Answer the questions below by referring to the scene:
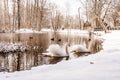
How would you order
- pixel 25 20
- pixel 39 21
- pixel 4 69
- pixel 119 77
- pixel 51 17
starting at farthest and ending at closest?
1. pixel 51 17
2. pixel 25 20
3. pixel 39 21
4. pixel 4 69
5. pixel 119 77

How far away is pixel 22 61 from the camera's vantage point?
57.1ft

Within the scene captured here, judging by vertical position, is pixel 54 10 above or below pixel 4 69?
above

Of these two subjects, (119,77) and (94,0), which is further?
(94,0)

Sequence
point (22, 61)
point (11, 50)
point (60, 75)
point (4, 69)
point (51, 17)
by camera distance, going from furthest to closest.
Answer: point (51, 17)
point (11, 50)
point (22, 61)
point (4, 69)
point (60, 75)

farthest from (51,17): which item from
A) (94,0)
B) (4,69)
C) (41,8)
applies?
(4,69)

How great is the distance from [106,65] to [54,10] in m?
104

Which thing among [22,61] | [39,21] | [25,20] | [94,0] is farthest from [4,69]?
[25,20]

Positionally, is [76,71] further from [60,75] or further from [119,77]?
[119,77]

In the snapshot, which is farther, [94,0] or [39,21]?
[39,21]

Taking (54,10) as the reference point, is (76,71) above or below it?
below

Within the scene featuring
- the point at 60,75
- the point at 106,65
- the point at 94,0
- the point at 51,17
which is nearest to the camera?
the point at 60,75

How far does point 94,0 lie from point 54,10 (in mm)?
68731

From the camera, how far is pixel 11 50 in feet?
74.2

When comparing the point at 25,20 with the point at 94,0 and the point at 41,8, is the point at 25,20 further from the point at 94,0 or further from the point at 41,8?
the point at 94,0
